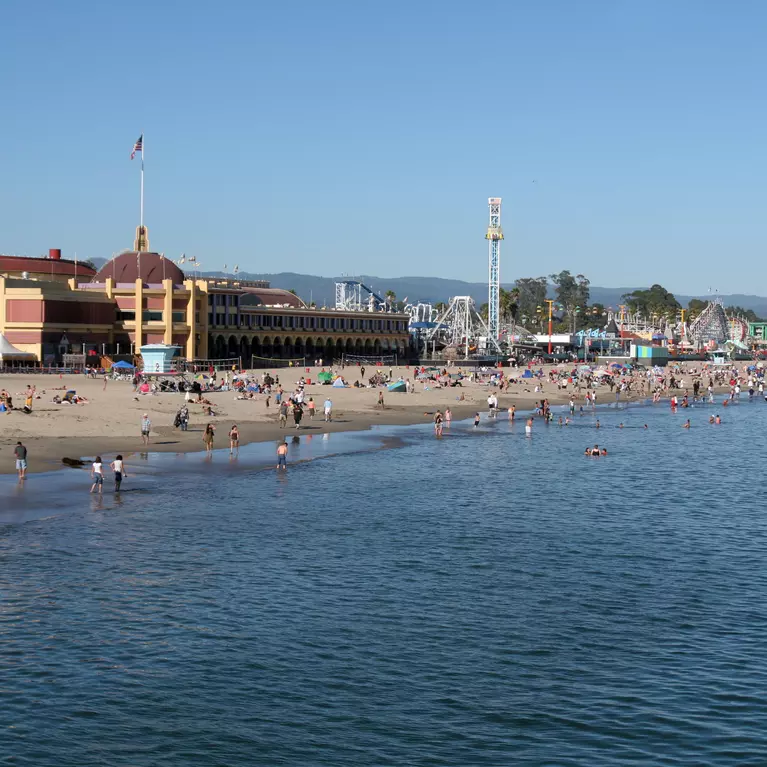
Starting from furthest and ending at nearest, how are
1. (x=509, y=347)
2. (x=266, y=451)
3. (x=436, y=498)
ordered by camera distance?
1. (x=509, y=347)
2. (x=266, y=451)
3. (x=436, y=498)

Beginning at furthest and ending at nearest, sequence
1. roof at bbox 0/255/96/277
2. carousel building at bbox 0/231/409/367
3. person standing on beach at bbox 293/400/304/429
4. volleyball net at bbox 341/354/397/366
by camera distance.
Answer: volleyball net at bbox 341/354/397/366
roof at bbox 0/255/96/277
carousel building at bbox 0/231/409/367
person standing on beach at bbox 293/400/304/429

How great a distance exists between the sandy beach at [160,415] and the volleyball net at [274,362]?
13.5 m

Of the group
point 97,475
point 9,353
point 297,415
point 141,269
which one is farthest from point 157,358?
point 97,475

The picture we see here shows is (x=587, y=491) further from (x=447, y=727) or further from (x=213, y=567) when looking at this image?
(x=447, y=727)

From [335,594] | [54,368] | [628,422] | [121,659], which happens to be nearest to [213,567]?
[335,594]

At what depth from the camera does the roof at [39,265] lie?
129m

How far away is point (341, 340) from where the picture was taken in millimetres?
144500

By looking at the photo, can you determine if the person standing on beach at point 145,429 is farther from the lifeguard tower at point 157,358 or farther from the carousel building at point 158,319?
the carousel building at point 158,319

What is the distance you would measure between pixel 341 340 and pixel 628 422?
65.6 m

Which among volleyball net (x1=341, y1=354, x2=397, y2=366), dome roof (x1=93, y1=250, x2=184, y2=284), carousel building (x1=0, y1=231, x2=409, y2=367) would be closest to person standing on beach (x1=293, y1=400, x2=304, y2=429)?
carousel building (x1=0, y1=231, x2=409, y2=367)

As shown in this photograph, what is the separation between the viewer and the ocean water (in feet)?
61.5

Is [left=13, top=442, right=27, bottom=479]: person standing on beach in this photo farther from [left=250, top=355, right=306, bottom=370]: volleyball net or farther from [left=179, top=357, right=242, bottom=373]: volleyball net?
[left=250, top=355, right=306, bottom=370]: volleyball net

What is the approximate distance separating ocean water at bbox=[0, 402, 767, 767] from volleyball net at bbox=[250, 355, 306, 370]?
2903 inches

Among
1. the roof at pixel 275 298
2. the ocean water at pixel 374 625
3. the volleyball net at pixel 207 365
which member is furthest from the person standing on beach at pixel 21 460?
the roof at pixel 275 298
